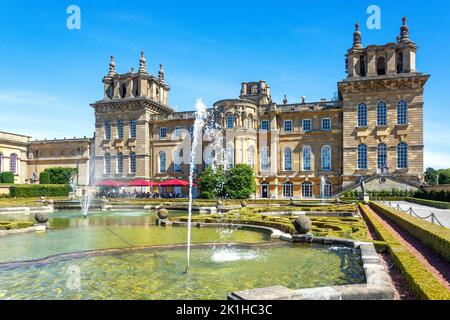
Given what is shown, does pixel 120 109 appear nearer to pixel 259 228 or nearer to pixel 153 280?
pixel 259 228

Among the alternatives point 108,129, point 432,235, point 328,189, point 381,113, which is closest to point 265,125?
point 328,189

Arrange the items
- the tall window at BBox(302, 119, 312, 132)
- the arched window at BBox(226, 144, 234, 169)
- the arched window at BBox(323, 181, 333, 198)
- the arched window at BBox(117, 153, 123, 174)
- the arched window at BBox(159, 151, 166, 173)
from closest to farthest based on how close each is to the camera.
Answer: the arched window at BBox(323, 181, 333, 198) < the arched window at BBox(226, 144, 234, 169) < the tall window at BBox(302, 119, 312, 132) < the arched window at BBox(159, 151, 166, 173) < the arched window at BBox(117, 153, 123, 174)

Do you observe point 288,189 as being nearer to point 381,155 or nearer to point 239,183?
point 239,183

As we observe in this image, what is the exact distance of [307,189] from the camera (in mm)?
47188

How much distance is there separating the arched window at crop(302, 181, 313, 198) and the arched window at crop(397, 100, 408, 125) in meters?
12.3

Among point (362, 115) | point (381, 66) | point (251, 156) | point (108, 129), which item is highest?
point (381, 66)

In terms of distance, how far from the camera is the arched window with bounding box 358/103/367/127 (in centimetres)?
4431

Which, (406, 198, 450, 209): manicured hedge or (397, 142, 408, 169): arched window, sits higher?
(397, 142, 408, 169): arched window

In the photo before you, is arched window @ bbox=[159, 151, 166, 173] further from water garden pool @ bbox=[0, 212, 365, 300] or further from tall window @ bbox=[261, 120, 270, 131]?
water garden pool @ bbox=[0, 212, 365, 300]

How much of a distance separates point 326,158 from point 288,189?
5919 mm

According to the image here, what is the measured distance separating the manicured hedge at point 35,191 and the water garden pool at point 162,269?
3738 centimetres

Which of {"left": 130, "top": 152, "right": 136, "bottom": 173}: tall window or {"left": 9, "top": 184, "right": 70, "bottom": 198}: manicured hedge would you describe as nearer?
{"left": 9, "top": 184, "right": 70, "bottom": 198}: manicured hedge

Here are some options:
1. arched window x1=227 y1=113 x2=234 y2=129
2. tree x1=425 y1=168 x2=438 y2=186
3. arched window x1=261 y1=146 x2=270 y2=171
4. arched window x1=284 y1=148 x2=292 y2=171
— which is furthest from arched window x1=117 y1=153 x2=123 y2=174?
tree x1=425 y1=168 x2=438 y2=186
